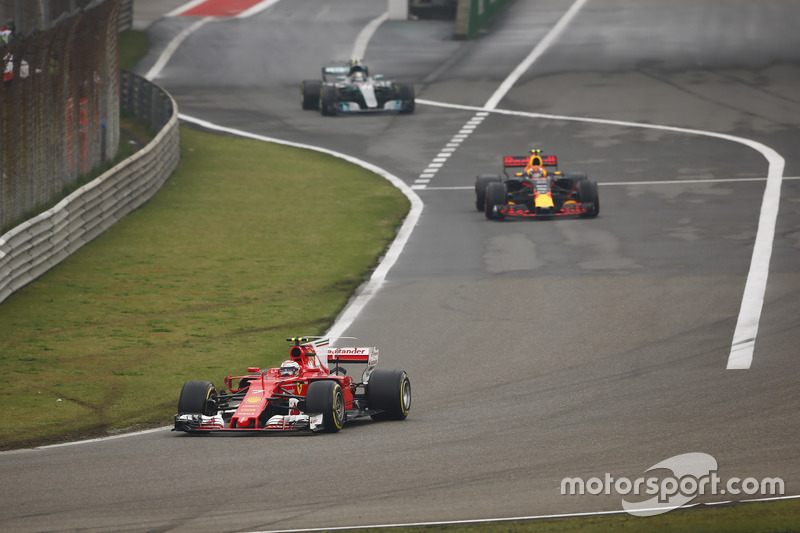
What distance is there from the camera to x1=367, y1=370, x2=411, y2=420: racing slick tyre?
14859mm

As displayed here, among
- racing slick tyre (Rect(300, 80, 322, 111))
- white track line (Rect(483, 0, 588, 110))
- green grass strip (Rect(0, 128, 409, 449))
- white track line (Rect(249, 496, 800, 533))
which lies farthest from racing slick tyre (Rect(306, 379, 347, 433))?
racing slick tyre (Rect(300, 80, 322, 111))

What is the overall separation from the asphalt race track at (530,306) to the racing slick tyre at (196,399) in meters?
0.53

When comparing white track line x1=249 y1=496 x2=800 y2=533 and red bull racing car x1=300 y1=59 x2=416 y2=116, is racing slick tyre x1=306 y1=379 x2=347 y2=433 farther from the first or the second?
red bull racing car x1=300 y1=59 x2=416 y2=116

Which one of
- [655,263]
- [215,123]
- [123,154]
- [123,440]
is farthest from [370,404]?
[215,123]

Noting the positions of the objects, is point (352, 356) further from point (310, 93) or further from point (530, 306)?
point (310, 93)

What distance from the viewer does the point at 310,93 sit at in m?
45.5

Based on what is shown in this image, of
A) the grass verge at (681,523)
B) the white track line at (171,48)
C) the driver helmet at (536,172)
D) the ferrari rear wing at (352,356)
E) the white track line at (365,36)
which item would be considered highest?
the grass verge at (681,523)

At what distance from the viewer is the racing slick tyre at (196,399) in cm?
1432

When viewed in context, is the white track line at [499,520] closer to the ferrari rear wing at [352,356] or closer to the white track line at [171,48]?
the ferrari rear wing at [352,356]

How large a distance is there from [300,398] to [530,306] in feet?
26.4

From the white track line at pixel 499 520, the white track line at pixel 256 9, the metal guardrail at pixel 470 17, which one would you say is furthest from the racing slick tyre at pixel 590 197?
the white track line at pixel 256 9

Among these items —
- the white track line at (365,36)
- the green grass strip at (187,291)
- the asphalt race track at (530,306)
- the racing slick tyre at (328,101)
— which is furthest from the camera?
the white track line at (365,36)


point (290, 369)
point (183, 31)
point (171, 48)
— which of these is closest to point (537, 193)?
point (290, 369)

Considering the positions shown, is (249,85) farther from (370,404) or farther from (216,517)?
(216,517)
